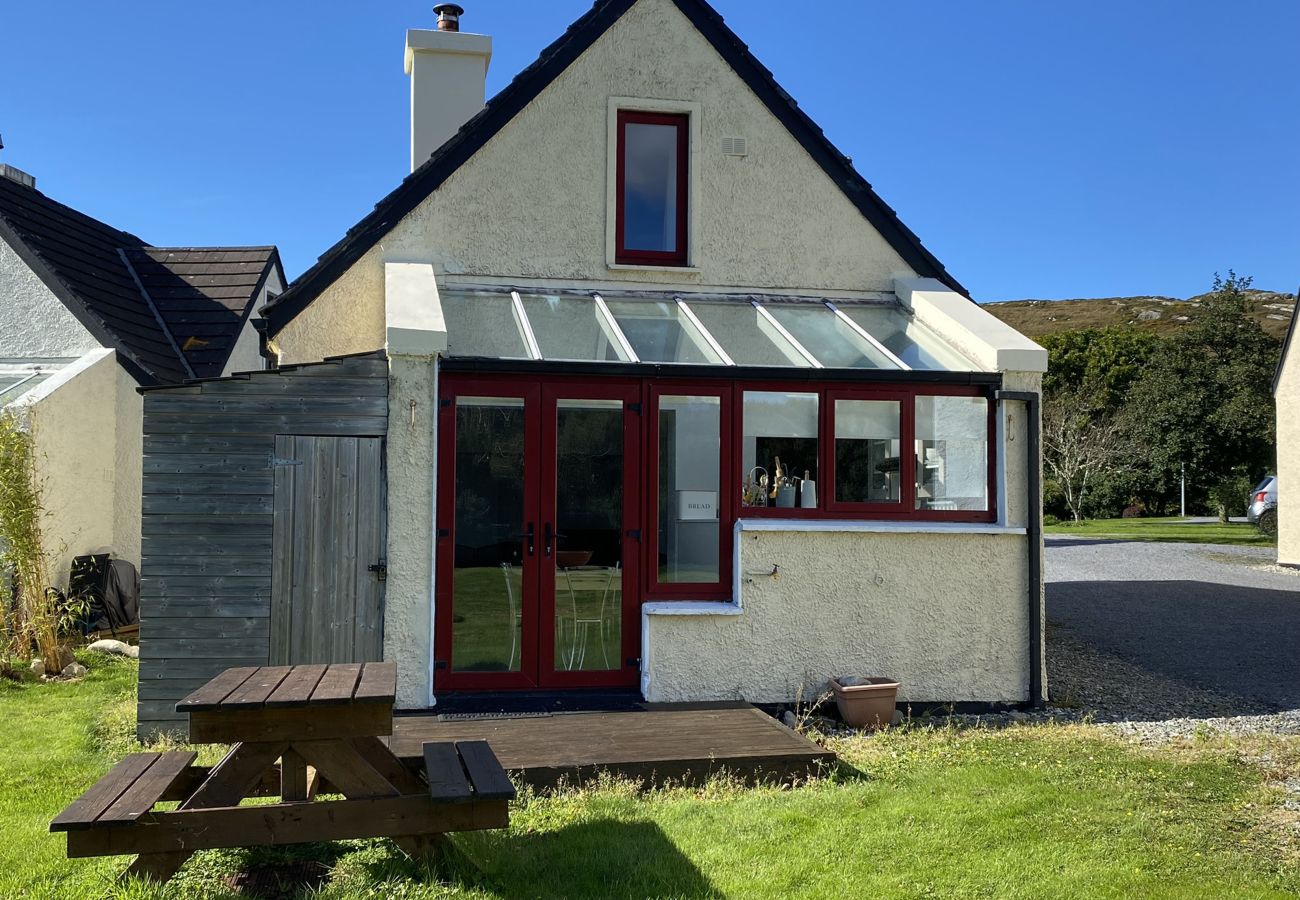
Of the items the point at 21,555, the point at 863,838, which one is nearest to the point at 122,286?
the point at 21,555

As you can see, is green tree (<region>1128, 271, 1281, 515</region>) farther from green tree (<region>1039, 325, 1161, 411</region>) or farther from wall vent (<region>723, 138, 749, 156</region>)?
wall vent (<region>723, 138, 749, 156</region>)

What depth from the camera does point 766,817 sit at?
235 inches

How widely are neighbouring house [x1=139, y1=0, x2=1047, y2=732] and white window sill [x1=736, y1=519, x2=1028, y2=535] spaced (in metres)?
0.04

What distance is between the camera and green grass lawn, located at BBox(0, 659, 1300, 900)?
4.95m

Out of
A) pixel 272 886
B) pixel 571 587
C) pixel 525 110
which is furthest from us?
pixel 525 110

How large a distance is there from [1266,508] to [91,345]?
1012 inches

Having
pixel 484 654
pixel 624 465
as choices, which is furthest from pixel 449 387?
pixel 484 654

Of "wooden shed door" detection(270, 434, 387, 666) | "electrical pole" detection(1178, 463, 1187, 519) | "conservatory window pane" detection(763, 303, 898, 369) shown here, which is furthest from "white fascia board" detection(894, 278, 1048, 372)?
"electrical pole" detection(1178, 463, 1187, 519)

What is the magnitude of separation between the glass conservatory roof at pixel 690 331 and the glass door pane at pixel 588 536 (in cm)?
59

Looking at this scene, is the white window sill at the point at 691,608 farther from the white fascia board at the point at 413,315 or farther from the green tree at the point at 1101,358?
the green tree at the point at 1101,358

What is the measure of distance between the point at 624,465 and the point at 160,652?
4.01 meters

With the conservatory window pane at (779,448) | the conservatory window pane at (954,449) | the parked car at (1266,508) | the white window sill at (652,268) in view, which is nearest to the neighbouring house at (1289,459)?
the parked car at (1266,508)

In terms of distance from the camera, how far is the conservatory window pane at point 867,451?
31.0 ft

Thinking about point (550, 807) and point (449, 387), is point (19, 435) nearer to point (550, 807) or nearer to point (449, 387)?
point (449, 387)
